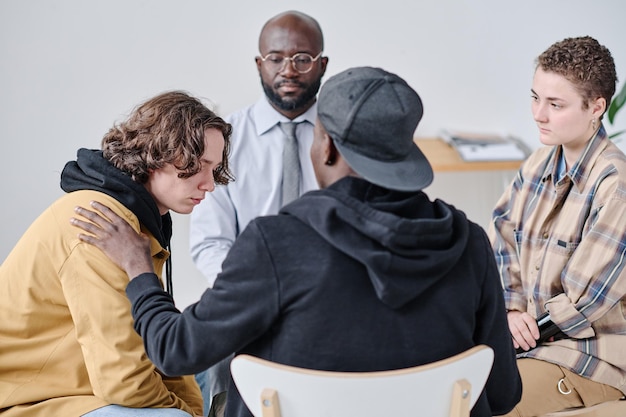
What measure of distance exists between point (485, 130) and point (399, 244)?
100 inches

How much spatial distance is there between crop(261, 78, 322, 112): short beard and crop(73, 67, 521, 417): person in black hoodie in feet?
4.04

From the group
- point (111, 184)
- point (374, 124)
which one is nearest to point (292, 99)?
point (111, 184)

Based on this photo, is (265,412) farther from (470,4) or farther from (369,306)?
(470,4)

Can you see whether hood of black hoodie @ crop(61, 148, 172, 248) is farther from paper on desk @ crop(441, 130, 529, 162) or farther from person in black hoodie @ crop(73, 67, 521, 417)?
paper on desk @ crop(441, 130, 529, 162)

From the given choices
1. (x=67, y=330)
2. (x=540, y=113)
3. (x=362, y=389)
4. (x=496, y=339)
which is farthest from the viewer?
(x=540, y=113)

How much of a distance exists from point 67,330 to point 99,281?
0.17 metres

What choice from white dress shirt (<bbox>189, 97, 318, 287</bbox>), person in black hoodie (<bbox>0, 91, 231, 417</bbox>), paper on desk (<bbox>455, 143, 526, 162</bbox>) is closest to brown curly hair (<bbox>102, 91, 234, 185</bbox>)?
person in black hoodie (<bbox>0, 91, 231, 417</bbox>)

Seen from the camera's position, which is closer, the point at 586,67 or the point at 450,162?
the point at 586,67

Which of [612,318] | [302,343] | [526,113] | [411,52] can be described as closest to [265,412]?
[302,343]

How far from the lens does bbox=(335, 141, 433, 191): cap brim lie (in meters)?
1.15

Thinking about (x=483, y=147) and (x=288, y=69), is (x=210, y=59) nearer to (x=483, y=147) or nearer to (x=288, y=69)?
(x=288, y=69)

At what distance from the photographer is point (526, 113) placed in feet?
11.5

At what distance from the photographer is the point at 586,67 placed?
185 centimetres

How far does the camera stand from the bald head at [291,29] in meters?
2.44
